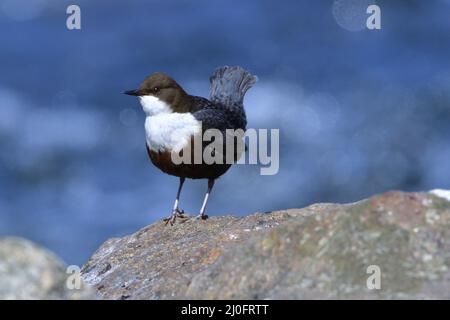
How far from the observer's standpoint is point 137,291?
180 inches

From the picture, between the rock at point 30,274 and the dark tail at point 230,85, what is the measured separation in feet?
15.2

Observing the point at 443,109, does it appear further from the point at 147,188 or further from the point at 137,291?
the point at 137,291

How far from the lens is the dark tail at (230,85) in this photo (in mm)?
8211

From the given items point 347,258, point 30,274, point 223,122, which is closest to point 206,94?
point 223,122

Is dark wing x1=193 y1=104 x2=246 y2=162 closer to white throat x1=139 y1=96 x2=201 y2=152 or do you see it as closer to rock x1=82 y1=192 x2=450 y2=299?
white throat x1=139 y1=96 x2=201 y2=152

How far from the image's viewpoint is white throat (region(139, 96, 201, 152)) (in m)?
6.64

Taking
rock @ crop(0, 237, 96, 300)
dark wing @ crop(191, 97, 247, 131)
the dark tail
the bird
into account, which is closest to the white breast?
the bird

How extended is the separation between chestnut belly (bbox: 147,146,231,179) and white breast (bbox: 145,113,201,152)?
0.18 feet

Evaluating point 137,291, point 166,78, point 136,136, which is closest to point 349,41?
point 136,136

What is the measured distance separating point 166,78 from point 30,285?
12.1 feet

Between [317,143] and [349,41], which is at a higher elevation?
[349,41]

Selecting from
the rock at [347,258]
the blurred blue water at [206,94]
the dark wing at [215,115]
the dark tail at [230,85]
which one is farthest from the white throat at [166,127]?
the blurred blue water at [206,94]

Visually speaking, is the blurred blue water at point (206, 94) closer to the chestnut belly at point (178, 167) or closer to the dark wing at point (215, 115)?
the dark wing at point (215, 115)

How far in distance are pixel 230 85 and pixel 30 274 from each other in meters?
5.11
